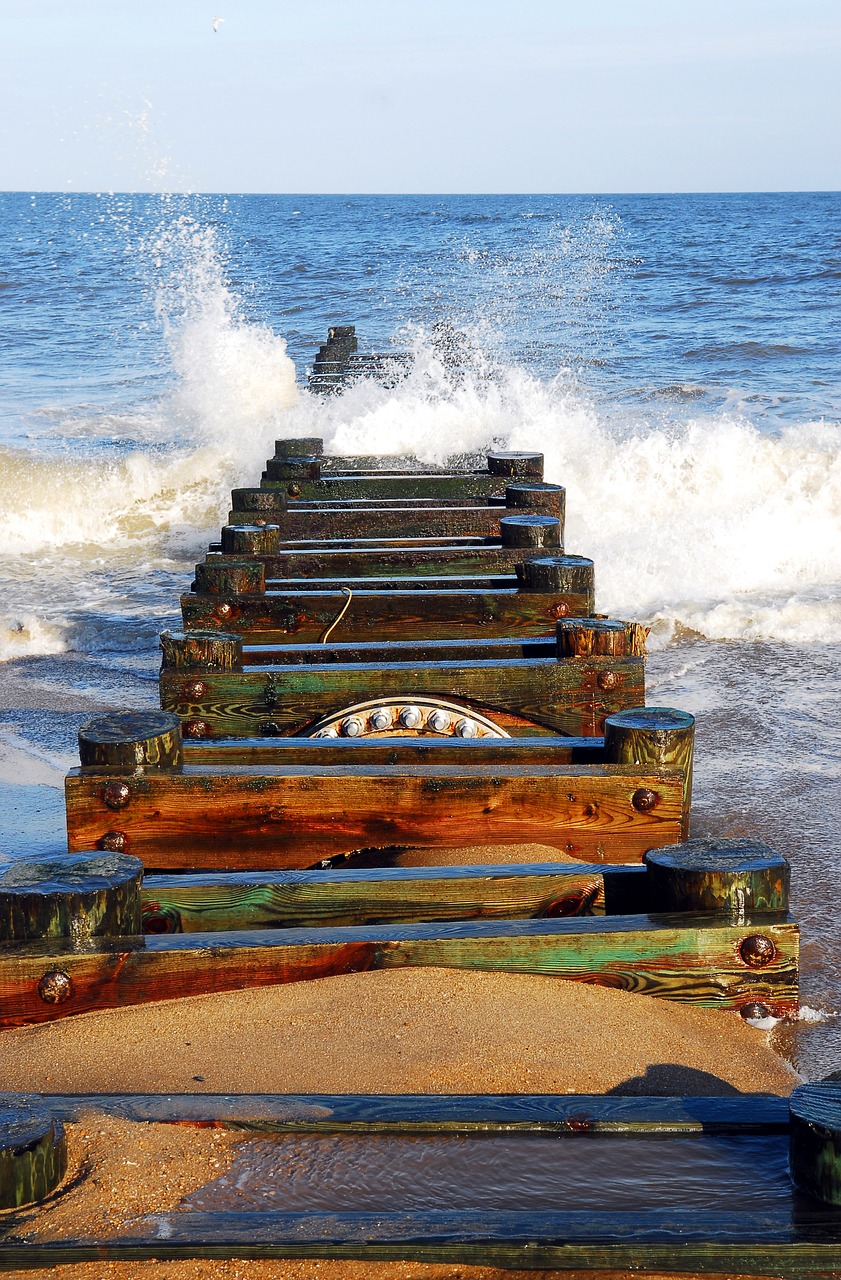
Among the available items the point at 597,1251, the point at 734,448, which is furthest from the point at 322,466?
the point at 597,1251

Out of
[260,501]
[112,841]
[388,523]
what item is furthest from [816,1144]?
[260,501]

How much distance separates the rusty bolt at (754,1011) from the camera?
2.93 meters

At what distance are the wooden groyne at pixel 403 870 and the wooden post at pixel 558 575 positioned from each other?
1 centimetres

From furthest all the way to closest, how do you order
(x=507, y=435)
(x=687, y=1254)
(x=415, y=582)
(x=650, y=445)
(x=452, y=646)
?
(x=650, y=445) < (x=507, y=435) < (x=415, y=582) < (x=452, y=646) < (x=687, y=1254)

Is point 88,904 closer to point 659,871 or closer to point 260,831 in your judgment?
point 260,831

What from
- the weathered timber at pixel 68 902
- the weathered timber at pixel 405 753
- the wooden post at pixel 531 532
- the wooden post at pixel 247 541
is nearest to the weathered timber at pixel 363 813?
the weathered timber at pixel 405 753

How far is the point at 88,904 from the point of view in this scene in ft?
9.36

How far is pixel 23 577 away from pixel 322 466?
392 cm

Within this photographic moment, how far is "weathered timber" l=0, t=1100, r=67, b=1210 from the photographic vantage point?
6.40 feet

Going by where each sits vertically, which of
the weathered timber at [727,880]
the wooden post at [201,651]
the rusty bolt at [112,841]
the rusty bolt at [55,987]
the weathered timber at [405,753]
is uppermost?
the wooden post at [201,651]

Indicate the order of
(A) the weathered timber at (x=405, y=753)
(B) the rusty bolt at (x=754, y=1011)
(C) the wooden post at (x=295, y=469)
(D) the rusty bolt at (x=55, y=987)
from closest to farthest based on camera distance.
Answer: (D) the rusty bolt at (x=55, y=987)
(B) the rusty bolt at (x=754, y=1011)
(A) the weathered timber at (x=405, y=753)
(C) the wooden post at (x=295, y=469)

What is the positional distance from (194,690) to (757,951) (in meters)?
2.38

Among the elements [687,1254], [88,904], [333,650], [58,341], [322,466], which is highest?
[58,341]

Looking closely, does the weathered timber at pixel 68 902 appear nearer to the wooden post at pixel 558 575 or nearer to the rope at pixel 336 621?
the rope at pixel 336 621
